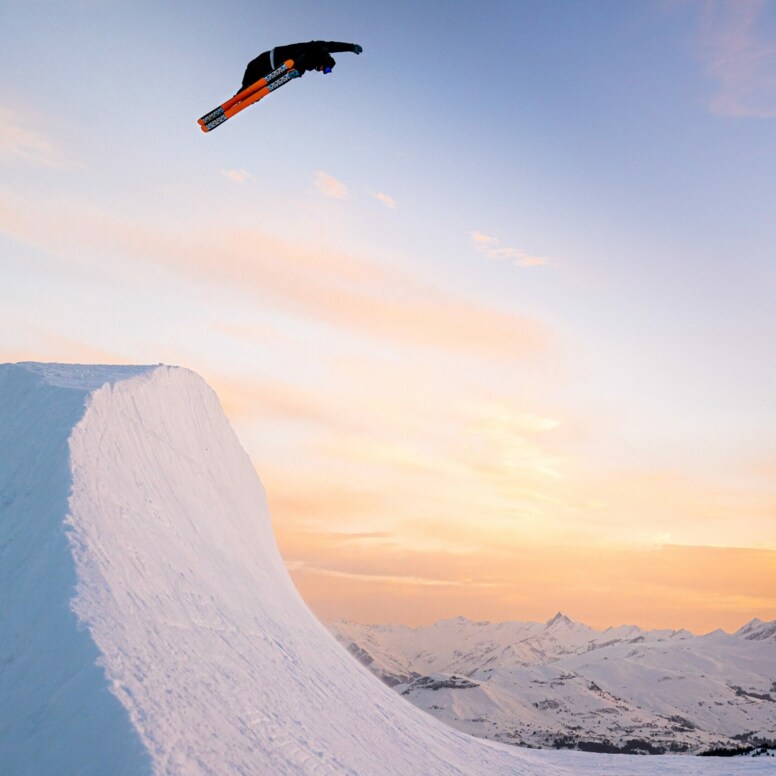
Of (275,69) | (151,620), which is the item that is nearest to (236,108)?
(275,69)

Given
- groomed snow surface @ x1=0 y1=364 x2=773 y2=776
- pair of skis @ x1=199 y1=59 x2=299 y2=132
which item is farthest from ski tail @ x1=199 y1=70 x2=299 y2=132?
groomed snow surface @ x1=0 y1=364 x2=773 y2=776

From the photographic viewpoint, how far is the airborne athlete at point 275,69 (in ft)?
71.6

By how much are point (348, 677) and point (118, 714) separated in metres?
14.1

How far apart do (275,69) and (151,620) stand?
16.9 meters

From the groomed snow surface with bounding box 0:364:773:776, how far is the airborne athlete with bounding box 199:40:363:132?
29.1 ft

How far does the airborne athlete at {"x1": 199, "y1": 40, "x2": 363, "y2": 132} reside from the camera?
71.6 ft

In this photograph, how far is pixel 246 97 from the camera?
76.0 feet

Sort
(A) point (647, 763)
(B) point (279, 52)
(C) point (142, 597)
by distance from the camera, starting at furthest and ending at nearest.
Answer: (A) point (647, 763)
(B) point (279, 52)
(C) point (142, 597)

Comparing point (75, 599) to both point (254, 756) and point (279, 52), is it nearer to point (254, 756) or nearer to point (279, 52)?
point (254, 756)

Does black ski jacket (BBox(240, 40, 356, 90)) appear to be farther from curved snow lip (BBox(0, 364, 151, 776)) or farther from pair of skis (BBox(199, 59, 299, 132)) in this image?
curved snow lip (BBox(0, 364, 151, 776))

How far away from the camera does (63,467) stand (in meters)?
16.5

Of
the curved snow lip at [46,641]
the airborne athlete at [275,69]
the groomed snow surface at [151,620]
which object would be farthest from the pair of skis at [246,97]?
the curved snow lip at [46,641]

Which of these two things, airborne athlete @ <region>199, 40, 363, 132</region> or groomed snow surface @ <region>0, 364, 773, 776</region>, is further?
airborne athlete @ <region>199, 40, 363, 132</region>

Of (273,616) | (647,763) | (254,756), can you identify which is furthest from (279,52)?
(647,763)
